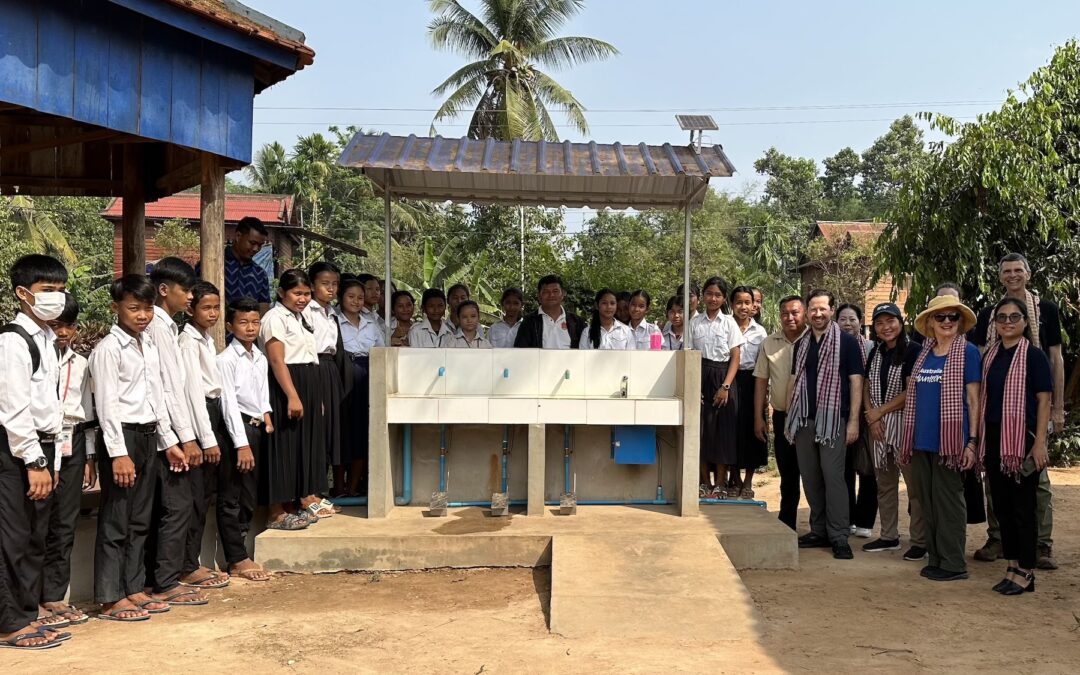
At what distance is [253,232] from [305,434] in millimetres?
1696

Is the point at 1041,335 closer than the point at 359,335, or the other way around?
the point at 1041,335

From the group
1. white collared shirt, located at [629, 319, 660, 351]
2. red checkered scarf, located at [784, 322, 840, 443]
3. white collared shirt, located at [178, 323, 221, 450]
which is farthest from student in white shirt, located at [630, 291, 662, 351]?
white collared shirt, located at [178, 323, 221, 450]

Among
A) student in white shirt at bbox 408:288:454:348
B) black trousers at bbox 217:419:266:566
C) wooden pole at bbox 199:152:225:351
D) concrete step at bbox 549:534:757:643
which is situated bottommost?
concrete step at bbox 549:534:757:643

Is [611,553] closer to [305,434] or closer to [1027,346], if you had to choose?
[305,434]

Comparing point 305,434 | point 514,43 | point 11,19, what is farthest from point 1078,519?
point 514,43

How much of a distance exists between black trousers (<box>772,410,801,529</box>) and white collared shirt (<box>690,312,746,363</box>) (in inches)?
24.1

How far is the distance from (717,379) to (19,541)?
4.89m

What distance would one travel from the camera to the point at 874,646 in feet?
15.5

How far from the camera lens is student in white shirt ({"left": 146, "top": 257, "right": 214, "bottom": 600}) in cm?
522

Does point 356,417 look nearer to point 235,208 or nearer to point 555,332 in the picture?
A: point 555,332

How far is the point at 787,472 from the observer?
7.04 metres

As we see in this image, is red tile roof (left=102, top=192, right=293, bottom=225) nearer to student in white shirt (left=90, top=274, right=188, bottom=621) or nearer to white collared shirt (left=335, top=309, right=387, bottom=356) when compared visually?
white collared shirt (left=335, top=309, right=387, bottom=356)

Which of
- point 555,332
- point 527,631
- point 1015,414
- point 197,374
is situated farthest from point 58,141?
point 1015,414

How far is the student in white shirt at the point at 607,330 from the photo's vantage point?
24.6 ft
